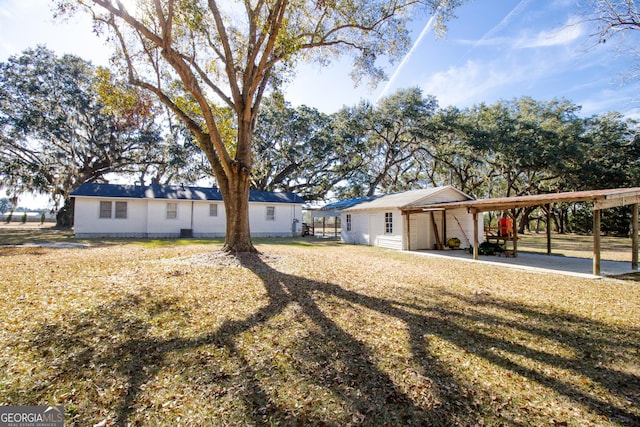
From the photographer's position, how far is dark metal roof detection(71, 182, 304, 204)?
59.6ft

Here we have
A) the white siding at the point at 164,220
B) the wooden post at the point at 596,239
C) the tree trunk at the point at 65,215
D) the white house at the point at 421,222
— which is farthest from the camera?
the tree trunk at the point at 65,215

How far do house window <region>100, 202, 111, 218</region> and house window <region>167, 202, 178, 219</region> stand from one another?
3.29 m

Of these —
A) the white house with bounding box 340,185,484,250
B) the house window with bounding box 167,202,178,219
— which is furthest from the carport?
the house window with bounding box 167,202,178,219

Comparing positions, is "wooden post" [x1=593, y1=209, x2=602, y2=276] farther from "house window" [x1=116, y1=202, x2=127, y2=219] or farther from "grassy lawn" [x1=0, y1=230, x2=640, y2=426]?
"house window" [x1=116, y1=202, x2=127, y2=219]

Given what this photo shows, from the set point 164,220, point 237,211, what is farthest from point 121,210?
point 237,211

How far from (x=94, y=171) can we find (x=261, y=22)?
23080mm

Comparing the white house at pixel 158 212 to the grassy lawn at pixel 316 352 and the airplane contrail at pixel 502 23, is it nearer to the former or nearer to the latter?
the grassy lawn at pixel 316 352

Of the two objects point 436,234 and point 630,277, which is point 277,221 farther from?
point 630,277

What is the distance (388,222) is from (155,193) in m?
14.9

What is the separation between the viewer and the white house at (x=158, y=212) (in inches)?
707

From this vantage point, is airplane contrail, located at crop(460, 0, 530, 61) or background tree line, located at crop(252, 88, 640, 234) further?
background tree line, located at crop(252, 88, 640, 234)

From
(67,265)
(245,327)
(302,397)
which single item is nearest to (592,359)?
(302,397)

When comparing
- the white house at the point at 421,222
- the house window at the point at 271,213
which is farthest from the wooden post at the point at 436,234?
the house window at the point at 271,213

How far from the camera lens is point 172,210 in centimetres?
1962
